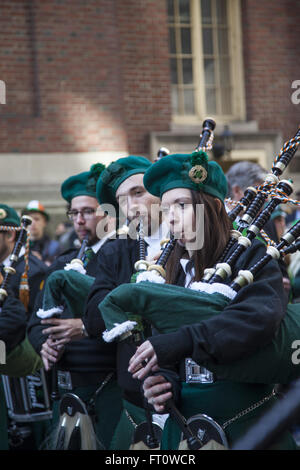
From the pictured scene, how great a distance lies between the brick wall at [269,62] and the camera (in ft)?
33.0

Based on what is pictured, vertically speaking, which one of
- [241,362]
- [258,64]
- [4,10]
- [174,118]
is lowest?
[241,362]

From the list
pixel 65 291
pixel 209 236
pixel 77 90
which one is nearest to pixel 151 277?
pixel 209 236

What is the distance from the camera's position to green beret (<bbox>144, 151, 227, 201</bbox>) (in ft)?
8.11

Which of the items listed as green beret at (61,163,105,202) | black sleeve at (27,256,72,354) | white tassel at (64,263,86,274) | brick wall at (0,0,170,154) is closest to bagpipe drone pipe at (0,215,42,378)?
black sleeve at (27,256,72,354)

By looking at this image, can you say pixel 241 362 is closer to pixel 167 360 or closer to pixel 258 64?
pixel 167 360

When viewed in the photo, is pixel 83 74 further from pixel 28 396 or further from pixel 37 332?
pixel 37 332

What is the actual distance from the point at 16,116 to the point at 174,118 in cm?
265

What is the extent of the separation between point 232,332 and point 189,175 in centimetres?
68

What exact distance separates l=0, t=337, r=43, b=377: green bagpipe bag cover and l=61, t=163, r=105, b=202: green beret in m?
1.02

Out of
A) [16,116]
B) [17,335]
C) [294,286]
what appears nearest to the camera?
[17,335]

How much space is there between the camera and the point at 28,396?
4469 mm

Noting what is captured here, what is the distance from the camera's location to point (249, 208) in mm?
2645

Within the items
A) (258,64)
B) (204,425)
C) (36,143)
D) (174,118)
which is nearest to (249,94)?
(258,64)

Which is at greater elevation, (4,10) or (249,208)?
(4,10)
